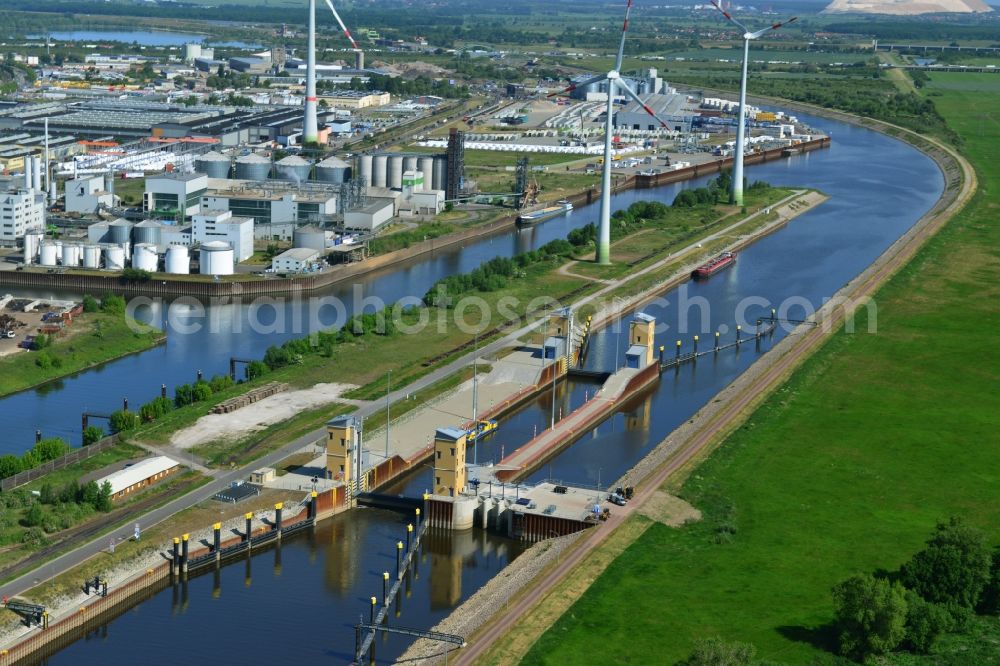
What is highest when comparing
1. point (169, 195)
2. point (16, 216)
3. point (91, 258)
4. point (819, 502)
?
point (169, 195)

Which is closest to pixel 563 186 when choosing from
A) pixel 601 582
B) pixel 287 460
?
pixel 287 460

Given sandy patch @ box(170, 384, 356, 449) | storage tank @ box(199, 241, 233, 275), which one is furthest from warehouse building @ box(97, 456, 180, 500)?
storage tank @ box(199, 241, 233, 275)

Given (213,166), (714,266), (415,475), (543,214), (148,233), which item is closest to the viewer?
(415,475)

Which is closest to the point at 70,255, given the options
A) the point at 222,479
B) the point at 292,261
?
the point at 292,261

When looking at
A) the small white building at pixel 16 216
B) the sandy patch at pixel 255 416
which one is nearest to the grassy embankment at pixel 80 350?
the sandy patch at pixel 255 416

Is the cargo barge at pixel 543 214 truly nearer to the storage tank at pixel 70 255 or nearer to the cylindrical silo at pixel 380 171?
the cylindrical silo at pixel 380 171

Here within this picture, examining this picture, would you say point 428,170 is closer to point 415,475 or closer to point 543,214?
point 543,214
